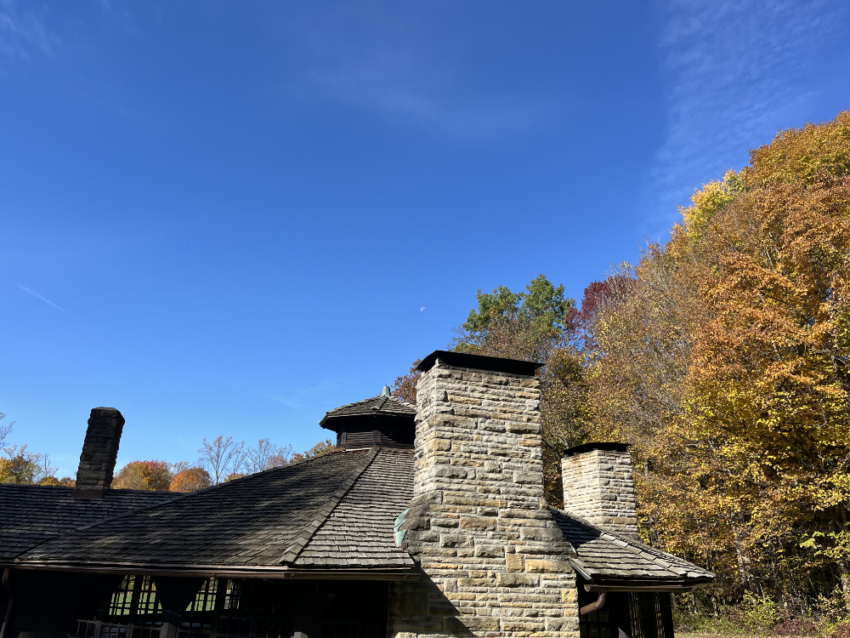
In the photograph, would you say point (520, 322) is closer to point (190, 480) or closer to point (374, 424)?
point (374, 424)

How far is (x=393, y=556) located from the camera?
6344 mm

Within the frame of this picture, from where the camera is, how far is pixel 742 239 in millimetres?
20141

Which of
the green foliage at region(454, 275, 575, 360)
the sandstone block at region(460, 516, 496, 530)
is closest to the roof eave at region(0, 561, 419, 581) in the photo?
the sandstone block at region(460, 516, 496, 530)

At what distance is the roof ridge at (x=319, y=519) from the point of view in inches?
238

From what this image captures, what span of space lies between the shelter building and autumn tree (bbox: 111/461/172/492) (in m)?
44.3

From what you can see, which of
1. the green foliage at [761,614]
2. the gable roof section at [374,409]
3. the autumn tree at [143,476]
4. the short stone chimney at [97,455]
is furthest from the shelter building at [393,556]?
the autumn tree at [143,476]

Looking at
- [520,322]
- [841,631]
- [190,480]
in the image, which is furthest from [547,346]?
[190,480]

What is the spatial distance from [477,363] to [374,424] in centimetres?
508

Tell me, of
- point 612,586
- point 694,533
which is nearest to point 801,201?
point 694,533

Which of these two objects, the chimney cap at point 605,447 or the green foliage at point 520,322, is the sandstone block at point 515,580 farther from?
the green foliage at point 520,322

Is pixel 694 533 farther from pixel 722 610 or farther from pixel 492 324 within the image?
pixel 492 324

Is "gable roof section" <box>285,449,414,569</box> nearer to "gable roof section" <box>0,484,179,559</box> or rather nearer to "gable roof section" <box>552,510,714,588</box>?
"gable roof section" <box>552,510,714,588</box>

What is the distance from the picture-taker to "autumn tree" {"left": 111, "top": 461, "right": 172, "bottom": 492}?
4797cm

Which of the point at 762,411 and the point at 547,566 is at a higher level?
the point at 762,411
